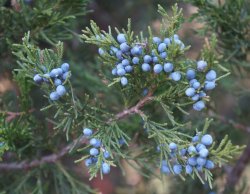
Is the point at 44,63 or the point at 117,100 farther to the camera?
the point at 117,100

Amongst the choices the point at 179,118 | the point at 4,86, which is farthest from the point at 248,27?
the point at 4,86

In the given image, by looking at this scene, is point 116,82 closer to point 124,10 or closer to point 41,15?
point 41,15

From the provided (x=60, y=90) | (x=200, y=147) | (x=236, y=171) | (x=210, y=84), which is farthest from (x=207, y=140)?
(x=236, y=171)

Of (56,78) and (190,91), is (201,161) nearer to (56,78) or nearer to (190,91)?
(190,91)

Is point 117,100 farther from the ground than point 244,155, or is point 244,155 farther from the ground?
point 117,100

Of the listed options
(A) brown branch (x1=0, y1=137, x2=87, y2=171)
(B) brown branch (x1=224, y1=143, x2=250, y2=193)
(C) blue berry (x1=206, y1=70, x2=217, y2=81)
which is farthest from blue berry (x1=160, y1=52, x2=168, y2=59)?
(B) brown branch (x1=224, y1=143, x2=250, y2=193)

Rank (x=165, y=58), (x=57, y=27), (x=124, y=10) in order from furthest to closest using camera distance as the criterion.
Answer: (x=124, y=10) → (x=57, y=27) → (x=165, y=58)
